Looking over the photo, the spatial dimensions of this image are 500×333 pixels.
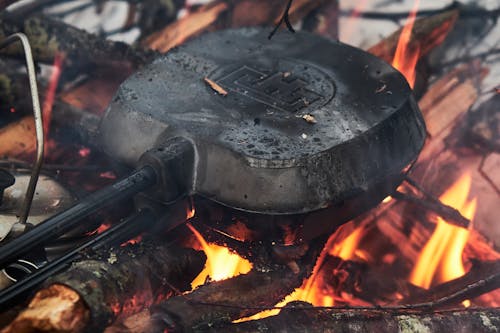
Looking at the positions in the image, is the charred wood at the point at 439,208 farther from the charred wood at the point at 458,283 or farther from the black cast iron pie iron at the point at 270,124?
the black cast iron pie iron at the point at 270,124

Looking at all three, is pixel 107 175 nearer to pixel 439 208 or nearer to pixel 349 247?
pixel 349 247

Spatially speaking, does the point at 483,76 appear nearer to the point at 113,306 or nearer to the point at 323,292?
the point at 323,292

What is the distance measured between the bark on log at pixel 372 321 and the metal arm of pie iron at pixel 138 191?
81 centimetres

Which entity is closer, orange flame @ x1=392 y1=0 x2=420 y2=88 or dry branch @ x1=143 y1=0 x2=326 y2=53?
orange flame @ x1=392 y1=0 x2=420 y2=88

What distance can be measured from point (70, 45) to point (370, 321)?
359 cm

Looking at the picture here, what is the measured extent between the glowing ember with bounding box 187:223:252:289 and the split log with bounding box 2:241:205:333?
14.1 inches

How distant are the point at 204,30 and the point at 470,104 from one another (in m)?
2.62

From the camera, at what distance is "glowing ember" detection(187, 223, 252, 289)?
11.8ft

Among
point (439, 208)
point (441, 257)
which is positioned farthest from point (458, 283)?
point (439, 208)

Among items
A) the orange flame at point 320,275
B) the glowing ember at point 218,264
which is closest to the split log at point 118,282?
the glowing ember at point 218,264

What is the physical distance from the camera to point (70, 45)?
519 cm

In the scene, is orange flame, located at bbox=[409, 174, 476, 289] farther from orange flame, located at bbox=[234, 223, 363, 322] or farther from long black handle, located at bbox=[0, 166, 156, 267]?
long black handle, located at bbox=[0, 166, 156, 267]

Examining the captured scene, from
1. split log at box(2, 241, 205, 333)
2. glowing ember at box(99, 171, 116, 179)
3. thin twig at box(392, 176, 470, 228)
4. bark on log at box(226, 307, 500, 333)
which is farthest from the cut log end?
thin twig at box(392, 176, 470, 228)

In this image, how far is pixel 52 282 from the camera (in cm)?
257
